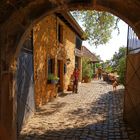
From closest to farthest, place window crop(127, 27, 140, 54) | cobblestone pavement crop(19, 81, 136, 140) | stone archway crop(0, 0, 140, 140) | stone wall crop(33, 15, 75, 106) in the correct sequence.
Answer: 1. stone archway crop(0, 0, 140, 140)
2. cobblestone pavement crop(19, 81, 136, 140)
3. window crop(127, 27, 140, 54)
4. stone wall crop(33, 15, 75, 106)

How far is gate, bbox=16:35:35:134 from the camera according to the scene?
7.52 meters

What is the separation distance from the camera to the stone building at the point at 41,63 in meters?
8.14

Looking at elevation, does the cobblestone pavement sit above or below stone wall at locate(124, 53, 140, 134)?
below

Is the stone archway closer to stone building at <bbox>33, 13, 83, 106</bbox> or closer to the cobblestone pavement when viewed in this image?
the cobblestone pavement

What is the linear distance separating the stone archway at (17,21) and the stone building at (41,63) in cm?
227

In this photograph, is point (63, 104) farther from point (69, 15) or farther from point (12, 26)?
point (12, 26)

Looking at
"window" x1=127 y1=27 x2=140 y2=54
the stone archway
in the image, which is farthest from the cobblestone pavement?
"window" x1=127 y1=27 x2=140 y2=54

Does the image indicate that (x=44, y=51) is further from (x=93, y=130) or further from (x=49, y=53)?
(x=93, y=130)

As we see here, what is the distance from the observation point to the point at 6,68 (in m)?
4.95

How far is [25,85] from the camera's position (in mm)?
8523

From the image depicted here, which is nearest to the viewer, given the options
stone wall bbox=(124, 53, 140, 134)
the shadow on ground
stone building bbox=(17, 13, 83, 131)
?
the shadow on ground

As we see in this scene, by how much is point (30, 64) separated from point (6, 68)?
4580 mm

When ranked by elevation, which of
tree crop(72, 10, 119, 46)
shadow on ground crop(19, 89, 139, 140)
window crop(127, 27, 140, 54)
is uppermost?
tree crop(72, 10, 119, 46)

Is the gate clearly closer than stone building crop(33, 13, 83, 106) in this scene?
Yes
